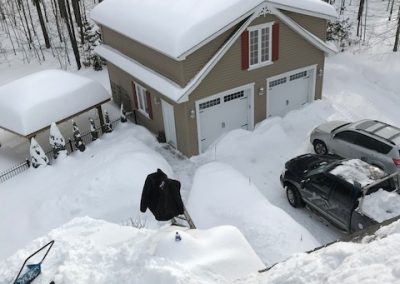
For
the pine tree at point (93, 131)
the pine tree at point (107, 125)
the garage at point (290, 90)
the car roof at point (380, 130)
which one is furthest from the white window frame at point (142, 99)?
the car roof at point (380, 130)

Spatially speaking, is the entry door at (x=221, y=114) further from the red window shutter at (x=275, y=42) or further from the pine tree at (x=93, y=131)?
the pine tree at (x=93, y=131)

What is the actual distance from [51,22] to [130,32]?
22.4 m

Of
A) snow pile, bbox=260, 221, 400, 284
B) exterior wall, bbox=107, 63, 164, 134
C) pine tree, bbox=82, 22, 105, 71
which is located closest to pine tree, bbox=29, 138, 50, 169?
exterior wall, bbox=107, 63, 164, 134

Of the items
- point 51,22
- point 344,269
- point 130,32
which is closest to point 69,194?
point 130,32

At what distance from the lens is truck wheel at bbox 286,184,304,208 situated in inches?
500

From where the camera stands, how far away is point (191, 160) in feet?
52.7

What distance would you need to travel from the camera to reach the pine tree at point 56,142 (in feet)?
52.6

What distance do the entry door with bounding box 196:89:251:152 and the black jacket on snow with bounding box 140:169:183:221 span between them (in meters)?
6.71

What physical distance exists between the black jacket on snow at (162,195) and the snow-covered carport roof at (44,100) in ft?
28.8

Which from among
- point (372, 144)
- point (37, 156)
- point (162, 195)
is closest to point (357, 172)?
point (372, 144)

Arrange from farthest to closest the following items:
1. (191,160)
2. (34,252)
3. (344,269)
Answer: (191,160), (34,252), (344,269)

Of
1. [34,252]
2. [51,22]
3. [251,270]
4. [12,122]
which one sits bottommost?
[51,22]

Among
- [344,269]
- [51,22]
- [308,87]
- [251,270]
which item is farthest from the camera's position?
[51,22]

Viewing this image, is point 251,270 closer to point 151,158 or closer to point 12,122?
point 151,158
